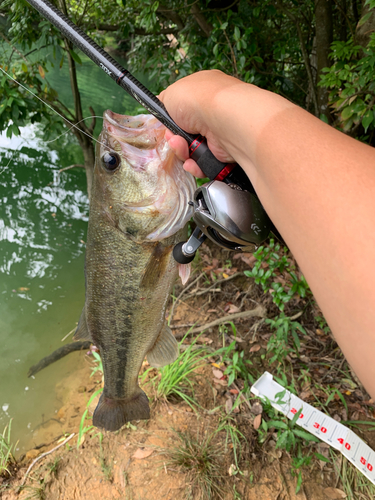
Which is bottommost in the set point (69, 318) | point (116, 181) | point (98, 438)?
point (69, 318)

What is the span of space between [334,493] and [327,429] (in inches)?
15.2

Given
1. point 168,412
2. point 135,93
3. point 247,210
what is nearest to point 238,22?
point 135,93

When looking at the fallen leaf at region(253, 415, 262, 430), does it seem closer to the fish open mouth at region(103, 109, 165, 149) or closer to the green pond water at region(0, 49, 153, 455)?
the green pond water at region(0, 49, 153, 455)

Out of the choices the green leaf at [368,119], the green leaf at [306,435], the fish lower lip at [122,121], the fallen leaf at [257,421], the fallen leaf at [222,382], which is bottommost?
the fallen leaf at [222,382]

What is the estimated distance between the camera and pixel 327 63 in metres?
3.04

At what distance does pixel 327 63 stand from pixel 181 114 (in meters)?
2.54

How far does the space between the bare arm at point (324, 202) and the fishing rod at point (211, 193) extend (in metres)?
0.16

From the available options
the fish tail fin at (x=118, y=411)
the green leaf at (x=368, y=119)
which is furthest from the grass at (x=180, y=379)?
the green leaf at (x=368, y=119)

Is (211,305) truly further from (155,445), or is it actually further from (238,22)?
(238,22)

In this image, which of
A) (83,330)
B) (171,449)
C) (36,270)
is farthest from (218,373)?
(36,270)

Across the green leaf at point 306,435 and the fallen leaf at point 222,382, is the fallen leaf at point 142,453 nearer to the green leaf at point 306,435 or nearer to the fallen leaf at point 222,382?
the fallen leaf at point 222,382

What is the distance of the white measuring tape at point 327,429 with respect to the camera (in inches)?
88.7

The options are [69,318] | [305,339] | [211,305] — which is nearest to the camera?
[305,339]

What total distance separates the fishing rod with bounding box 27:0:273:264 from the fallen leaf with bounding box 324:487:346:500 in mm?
2066
